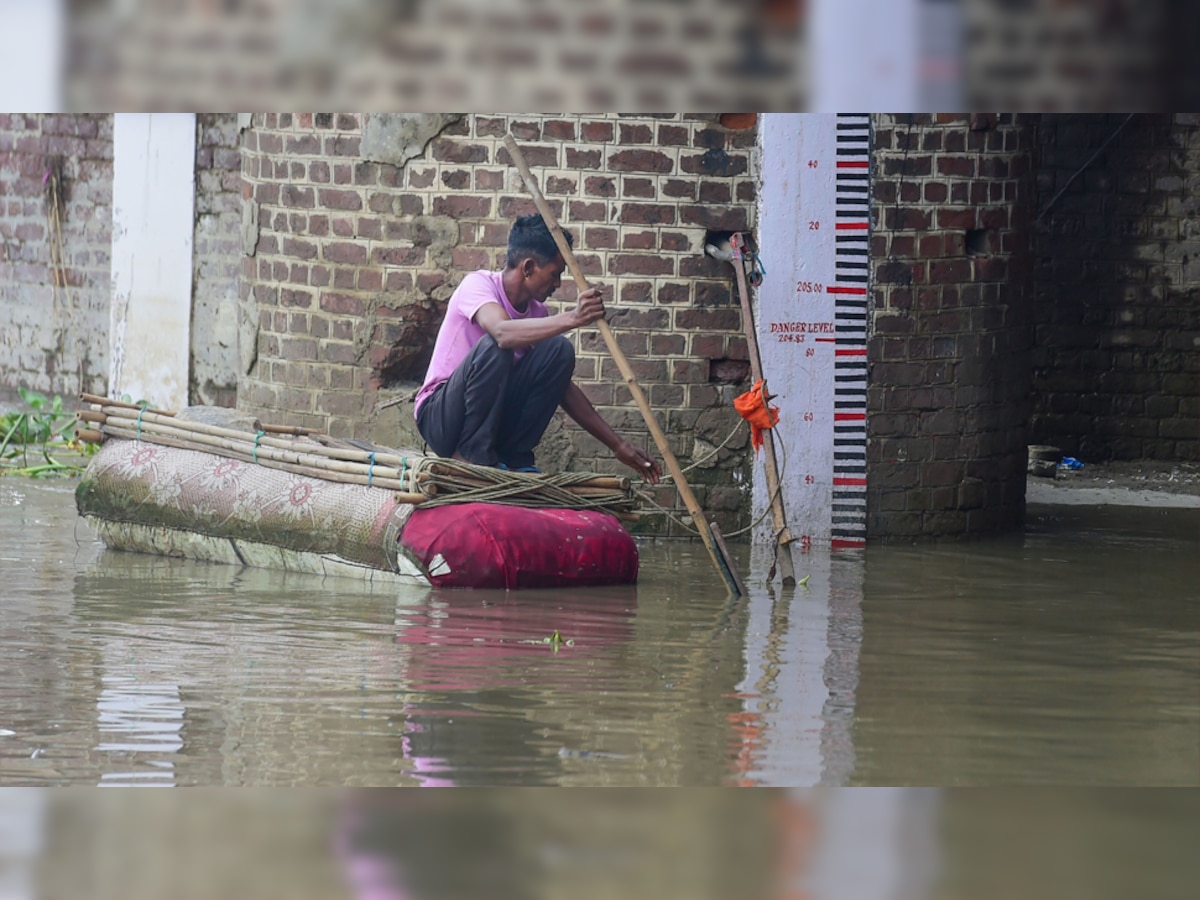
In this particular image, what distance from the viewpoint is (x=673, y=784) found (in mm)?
4031

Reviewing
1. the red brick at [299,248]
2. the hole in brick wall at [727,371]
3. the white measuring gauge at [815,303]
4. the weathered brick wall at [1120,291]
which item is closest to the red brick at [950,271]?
the white measuring gauge at [815,303]

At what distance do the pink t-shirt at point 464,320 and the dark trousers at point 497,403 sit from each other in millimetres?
62

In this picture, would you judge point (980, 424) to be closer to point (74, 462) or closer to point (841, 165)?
point (841, 165)

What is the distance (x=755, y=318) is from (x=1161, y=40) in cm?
585

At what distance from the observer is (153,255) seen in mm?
9148

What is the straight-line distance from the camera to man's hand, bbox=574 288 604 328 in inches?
251

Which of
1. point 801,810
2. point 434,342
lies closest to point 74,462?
point 434,342

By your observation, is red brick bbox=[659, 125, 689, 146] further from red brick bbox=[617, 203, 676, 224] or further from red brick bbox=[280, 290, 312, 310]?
red brick bbox=[280, 290, 312, 310]

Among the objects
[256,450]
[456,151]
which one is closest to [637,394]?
[256,450]

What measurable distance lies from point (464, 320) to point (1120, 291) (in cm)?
464

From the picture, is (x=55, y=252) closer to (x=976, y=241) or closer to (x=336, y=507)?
(x=336, y=507)

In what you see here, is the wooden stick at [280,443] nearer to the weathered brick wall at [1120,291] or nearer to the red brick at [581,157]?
Answer: the red brick at [581,157]

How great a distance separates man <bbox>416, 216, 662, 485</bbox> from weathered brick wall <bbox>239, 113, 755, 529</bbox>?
2.09 feet

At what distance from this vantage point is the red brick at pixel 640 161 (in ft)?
24.2
